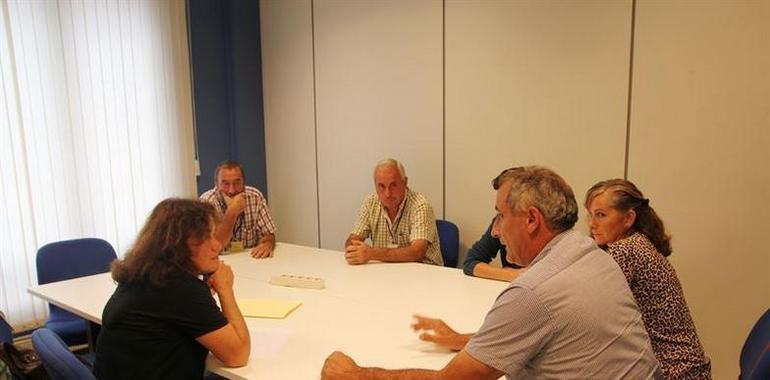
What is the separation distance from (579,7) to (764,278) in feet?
5.67

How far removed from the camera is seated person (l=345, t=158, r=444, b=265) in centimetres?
295

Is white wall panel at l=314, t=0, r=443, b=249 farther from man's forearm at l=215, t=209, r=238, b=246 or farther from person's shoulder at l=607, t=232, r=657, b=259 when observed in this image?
person's shoulder at l=607, t=232, r=657, b=259

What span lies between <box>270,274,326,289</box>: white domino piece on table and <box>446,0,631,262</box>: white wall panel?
1.48 meters

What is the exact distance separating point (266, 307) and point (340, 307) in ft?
→ 1.01

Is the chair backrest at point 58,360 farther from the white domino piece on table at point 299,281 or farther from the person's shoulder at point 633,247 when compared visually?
the person's shoulder at point 633,247

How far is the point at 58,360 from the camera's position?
55.6 inches

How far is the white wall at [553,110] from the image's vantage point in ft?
8.64

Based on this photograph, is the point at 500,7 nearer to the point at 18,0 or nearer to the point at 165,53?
the point at 165,53

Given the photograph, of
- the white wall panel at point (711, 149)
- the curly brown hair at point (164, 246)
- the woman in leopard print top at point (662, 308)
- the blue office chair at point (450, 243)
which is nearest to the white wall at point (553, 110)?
the white wall panel at point (711, 149)

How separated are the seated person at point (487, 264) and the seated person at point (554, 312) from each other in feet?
3.26

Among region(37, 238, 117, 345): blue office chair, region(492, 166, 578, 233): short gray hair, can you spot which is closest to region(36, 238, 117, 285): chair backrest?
region(37, 238, 117, 345): blue office chair

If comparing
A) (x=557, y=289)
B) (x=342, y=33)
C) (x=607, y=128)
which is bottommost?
(x=557, y=289)

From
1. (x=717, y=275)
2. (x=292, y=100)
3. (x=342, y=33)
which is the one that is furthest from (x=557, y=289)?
(x=292, y=100)

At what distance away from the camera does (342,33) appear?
414 cm
